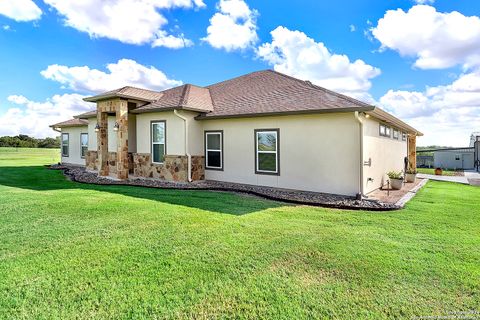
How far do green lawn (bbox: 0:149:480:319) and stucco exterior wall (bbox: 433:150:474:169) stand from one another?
2833 centimetres

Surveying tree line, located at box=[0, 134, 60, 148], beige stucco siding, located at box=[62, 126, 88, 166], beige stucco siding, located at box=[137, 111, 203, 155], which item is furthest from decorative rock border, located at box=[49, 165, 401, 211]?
tree line, located at box=[0, 134, 60, 148]

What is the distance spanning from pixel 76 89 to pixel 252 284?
23149 millimetres

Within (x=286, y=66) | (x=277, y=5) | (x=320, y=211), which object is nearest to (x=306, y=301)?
(x=320, y=211)

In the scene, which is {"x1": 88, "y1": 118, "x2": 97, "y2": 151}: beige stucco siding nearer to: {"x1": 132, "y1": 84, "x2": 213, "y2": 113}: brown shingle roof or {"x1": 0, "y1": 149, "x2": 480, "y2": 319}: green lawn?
{"x1": 132, "y1": 84, "x2": 213, "y2": 113}: brown shingle roof

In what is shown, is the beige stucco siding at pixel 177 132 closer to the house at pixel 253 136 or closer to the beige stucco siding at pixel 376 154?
the house at pixel 253 136

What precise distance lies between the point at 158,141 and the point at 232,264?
9.54m

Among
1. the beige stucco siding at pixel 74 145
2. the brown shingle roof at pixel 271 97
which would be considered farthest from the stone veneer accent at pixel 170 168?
the beige stucco siding at pixel 74 145

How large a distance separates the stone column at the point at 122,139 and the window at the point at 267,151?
620 centimetres

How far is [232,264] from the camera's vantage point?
12.1 feet

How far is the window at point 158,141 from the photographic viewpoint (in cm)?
1207

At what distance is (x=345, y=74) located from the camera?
17.8 m

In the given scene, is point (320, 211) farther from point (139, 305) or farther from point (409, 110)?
point (409, 110)

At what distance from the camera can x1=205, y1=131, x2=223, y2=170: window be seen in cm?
1144

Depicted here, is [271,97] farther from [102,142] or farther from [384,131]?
[102,142]
